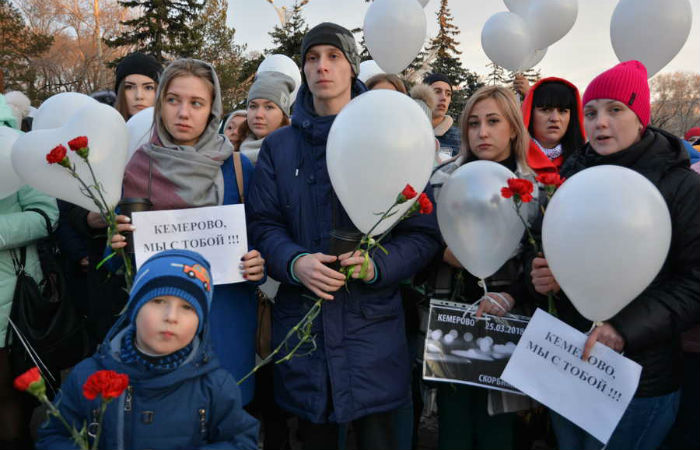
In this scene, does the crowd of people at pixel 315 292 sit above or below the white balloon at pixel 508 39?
below

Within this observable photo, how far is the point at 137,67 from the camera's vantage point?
3.10m

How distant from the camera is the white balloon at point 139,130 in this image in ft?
7.76

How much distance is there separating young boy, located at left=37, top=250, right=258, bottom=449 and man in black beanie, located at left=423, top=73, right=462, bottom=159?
3.90 m

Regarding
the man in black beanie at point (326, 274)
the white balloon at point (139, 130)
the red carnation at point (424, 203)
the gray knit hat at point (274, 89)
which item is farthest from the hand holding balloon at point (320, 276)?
the gray knit hat at point (274, 89)

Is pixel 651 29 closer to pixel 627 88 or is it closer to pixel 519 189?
pixel 627 88

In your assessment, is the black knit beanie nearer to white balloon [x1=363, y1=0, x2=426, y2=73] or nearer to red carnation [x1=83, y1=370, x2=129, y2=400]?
white balloon [x1=363, y1=0, x2=426, y2=73]

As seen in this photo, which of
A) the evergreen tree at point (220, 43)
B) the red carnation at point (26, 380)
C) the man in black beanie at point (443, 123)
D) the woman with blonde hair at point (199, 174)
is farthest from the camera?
the evergreen tree at point (220, 43)

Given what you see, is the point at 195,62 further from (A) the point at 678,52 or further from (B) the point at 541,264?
(A) the point at 678,52

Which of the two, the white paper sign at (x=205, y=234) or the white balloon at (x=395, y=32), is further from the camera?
the white balloon at (x=395, y=32)

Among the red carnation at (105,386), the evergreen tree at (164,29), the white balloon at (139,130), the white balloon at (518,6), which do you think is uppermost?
the evergreen tree at (164,29)

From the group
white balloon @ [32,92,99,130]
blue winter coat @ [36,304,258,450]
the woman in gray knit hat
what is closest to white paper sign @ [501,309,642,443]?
blue winter coat @ [36,304,258,450]

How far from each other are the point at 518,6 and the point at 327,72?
4398 mm

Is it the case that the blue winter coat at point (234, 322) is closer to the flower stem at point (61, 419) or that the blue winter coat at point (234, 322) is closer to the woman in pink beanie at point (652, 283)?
the flower stem at point (61, 419)

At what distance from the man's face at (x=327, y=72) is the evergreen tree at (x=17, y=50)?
852 inches
